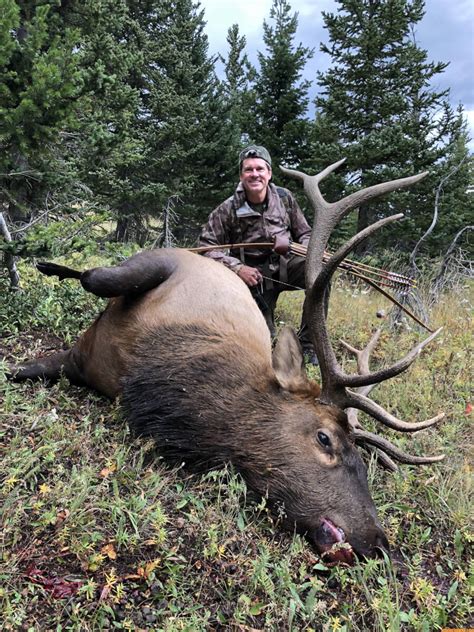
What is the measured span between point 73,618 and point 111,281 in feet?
5.83

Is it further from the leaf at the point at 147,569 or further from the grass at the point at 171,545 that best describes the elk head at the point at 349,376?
the leaf at the point at 147,569

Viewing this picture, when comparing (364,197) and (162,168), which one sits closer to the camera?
(364,197)

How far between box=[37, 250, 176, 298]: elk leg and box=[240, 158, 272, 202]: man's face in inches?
71.2

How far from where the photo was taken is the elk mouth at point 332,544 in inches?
78.6

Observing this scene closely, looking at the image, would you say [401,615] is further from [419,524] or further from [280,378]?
[280,378]

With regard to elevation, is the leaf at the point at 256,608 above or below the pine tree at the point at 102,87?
below

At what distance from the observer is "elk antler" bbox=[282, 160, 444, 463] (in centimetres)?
236

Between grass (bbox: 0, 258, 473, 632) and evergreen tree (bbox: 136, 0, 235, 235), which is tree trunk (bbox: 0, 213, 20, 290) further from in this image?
evergreen tree (bbox: 136, 0, 235, 235)

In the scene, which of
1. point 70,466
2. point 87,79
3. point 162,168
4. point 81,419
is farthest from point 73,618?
point 162,168

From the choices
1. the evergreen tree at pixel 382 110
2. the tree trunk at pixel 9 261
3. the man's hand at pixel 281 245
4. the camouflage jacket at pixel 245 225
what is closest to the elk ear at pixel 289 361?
the man's hand at pixel 281 245

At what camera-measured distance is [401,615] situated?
186cm

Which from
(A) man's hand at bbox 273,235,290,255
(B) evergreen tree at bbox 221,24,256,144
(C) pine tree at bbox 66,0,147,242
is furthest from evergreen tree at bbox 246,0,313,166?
(A) man's hand at bbox 273,235,290,255

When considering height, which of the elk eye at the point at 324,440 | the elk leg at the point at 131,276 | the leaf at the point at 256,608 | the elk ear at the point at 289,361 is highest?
the elk leg at the point at 131,276

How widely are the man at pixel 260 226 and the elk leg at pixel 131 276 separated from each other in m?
1.52
